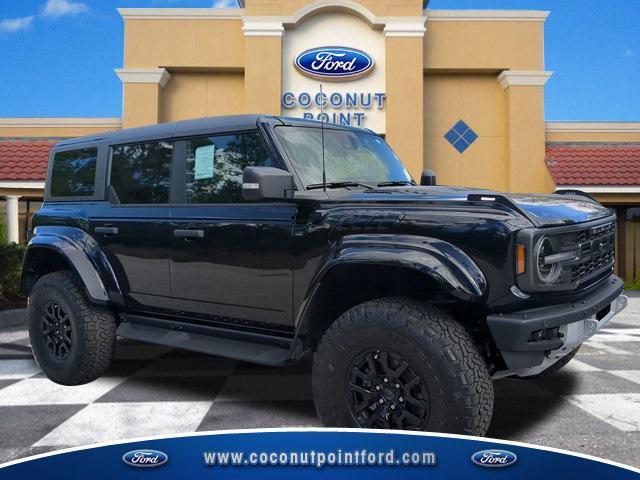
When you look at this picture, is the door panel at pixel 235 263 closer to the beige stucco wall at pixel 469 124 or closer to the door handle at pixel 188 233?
the door handle at pixel 188 233

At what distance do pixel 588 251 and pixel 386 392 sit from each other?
1.34 meters

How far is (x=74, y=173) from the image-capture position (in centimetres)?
474

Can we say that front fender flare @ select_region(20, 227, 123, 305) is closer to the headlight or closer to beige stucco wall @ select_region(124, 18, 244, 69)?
the headlight

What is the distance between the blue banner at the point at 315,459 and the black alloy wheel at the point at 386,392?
209 mm

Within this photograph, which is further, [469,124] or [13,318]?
[469,124]

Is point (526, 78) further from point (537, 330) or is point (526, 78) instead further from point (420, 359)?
point (420, 359)

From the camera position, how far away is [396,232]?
113 inches

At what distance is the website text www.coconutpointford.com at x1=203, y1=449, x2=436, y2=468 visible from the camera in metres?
2.11

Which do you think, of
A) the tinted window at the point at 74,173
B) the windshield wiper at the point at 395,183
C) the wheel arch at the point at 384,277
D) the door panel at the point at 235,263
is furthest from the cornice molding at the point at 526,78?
the wheel arch at the point at 384,277

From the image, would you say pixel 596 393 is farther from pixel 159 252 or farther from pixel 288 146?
pixel 159 252

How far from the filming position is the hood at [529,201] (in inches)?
109

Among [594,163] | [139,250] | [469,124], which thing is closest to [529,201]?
[139,250]

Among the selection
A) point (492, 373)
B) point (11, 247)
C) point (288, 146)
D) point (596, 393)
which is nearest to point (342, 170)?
point (288, 146)

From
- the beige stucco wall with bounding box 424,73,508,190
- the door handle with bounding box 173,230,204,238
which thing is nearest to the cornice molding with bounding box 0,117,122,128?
the beige stucco wall with bounding box 424,73,508,190
